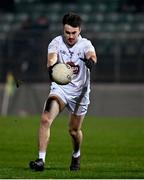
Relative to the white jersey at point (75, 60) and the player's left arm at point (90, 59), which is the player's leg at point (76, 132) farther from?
the player's left arm at point (90, 59)

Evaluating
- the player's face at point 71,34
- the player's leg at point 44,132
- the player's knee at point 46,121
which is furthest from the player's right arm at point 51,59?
the player's knee at point 46,121

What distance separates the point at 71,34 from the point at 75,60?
371 millimetres

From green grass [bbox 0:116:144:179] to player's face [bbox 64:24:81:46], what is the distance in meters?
1.81

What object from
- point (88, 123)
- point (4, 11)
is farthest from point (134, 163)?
point (4, 11)

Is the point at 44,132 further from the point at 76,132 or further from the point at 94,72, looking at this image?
the point at 94,72

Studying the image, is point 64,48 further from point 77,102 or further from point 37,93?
point 37,93

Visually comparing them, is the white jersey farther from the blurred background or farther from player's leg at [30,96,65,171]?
the blurred background

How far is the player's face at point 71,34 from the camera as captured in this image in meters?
12.4

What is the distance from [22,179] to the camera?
1084cm

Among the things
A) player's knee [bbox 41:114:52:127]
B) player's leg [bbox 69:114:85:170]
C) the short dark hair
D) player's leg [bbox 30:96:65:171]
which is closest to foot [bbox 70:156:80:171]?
player's leg [bbox 69:114:85:170]

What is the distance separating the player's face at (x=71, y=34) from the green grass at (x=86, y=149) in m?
1.81

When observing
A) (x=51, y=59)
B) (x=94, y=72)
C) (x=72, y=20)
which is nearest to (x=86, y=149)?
(x=51, y=59)

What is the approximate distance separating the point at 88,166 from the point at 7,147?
4.32 meters

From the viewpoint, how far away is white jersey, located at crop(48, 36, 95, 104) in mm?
12500
